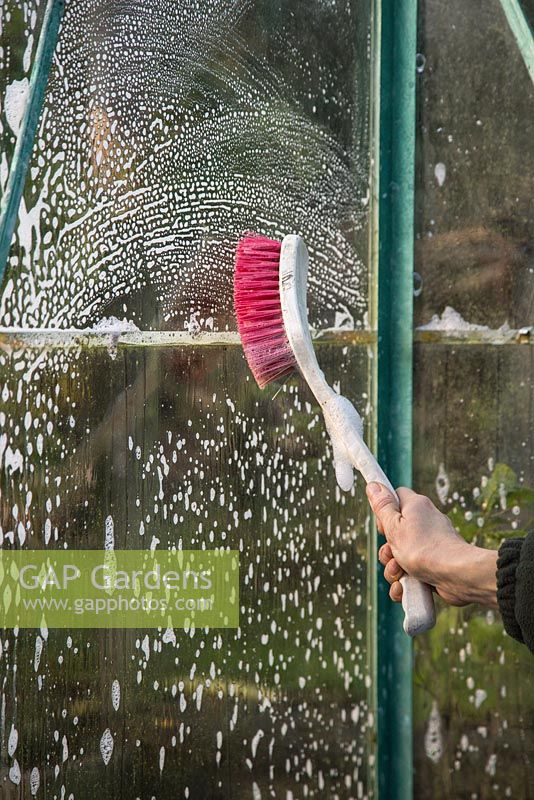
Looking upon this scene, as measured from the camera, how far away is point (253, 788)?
6.32ft

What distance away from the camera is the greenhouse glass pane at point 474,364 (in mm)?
1957

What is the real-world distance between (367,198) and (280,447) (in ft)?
1.61

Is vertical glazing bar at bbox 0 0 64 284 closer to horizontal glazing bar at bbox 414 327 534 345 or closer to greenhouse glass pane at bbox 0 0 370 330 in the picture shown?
greenhouse glass pane at bbox 0 0 370 330

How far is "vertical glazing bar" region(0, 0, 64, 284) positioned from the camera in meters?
1.71

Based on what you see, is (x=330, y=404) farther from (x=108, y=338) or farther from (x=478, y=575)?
(x=108, y=338)

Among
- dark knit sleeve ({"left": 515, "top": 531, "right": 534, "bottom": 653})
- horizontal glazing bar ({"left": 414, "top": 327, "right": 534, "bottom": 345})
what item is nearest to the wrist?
dark knit sleeve ({"left": 515, "top": 531, "right": 534, "bottom": 653})

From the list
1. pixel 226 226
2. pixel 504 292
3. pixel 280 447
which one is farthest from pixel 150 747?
pixel 504 292

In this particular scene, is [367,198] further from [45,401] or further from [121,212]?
[45,401]

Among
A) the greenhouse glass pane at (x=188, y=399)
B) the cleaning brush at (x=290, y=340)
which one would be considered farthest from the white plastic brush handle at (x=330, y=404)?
the greenhouse glass pane at (x=188, y=399)

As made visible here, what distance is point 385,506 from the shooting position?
139 centimetres

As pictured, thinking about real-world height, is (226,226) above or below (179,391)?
above

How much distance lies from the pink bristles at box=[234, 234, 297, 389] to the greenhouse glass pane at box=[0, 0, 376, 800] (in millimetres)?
224

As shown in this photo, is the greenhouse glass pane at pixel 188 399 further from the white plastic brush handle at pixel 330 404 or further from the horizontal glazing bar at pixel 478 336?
the white plastic brush handle at pixel 330 404

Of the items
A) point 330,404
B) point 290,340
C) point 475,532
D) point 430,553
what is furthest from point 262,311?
point 475,532
